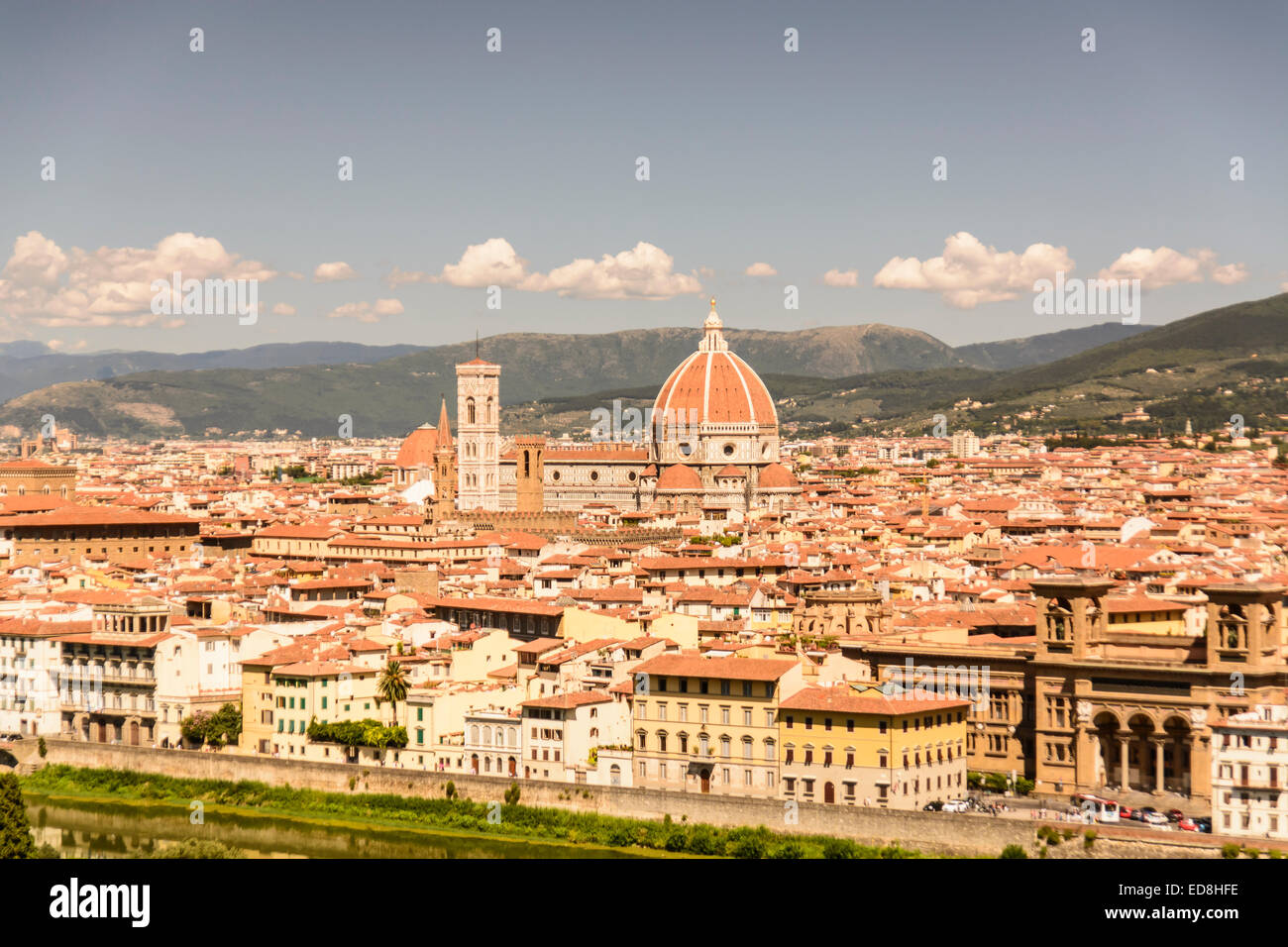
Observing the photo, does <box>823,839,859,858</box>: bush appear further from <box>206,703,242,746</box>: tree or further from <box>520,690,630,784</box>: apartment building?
<box>206,703,242,746</box>: tree

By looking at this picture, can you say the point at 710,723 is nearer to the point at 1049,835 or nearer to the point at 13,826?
the point at 1049,835

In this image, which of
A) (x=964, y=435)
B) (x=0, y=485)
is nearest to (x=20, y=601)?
(x=0, y=485)

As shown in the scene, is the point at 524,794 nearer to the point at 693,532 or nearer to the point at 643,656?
the point at 643,656

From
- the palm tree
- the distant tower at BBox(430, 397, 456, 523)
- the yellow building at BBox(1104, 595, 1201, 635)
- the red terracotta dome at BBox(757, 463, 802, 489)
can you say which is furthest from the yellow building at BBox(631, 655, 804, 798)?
the red terracotta dome at BBox(757, 463, 802, 489)

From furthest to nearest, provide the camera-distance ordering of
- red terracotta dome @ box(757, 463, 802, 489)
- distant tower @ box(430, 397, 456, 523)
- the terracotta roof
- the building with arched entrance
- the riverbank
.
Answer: red terracotta dome @ box(757, 463, 802, 489) < distant tower @ box(430, 397, 456, 523) < the terracotta roof < the building with arched entrance < the riverbank

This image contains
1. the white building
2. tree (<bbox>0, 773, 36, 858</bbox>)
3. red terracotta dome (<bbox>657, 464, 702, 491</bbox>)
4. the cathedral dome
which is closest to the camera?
the white building

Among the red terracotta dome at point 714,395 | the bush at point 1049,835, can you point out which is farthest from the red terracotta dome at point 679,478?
the bush at point 1049,835

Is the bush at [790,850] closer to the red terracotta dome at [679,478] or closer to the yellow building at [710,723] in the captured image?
the yellow building at [710,723]
